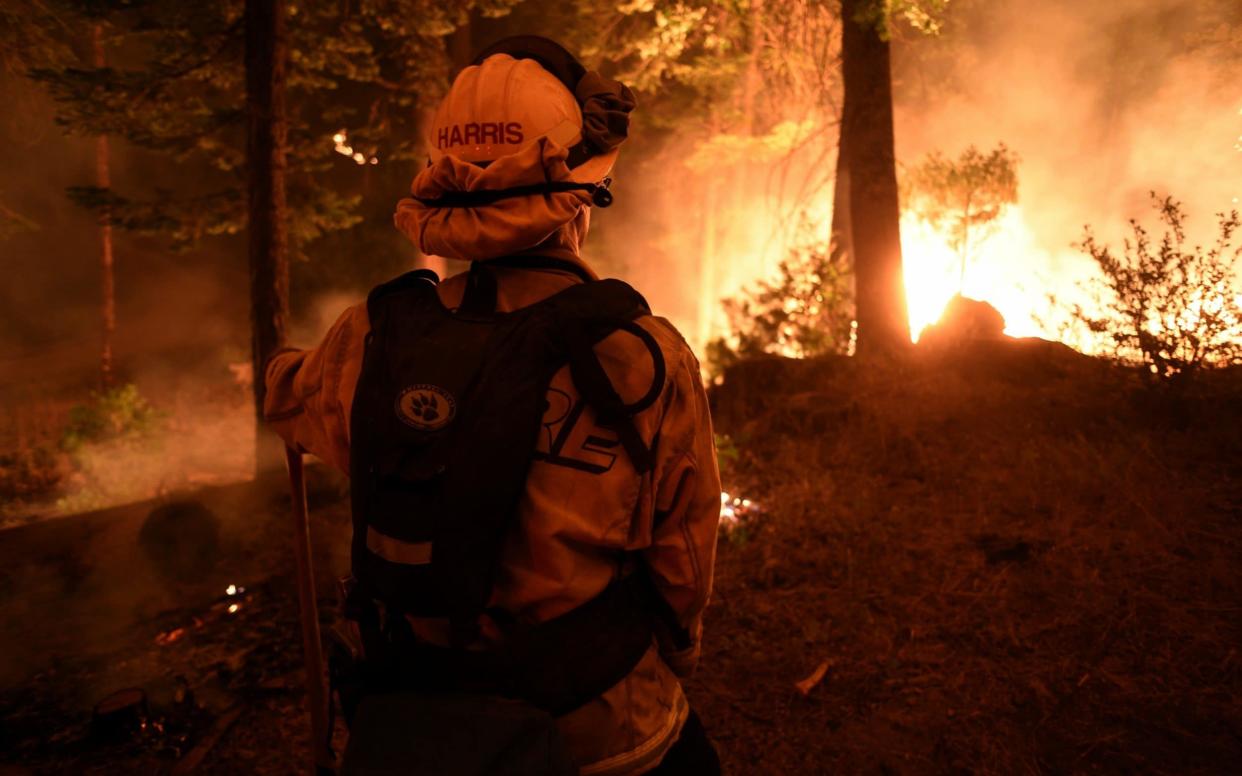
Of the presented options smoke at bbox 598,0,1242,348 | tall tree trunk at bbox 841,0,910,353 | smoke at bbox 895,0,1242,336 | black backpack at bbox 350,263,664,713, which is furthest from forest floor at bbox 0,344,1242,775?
smoke at bbox 598,0,1242,348

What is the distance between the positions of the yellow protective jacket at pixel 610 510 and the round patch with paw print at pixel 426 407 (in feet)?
0.69

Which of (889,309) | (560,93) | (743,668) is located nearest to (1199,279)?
(889,309)

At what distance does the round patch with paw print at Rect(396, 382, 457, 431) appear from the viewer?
1.59 metres

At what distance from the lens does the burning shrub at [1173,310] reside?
5.46 meters

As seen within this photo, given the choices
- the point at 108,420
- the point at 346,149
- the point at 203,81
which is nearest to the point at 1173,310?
the point at 346,149

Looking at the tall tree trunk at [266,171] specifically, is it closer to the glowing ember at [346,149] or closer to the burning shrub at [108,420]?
the glowing ember at [346,149]

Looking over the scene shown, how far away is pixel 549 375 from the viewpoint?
160 cm

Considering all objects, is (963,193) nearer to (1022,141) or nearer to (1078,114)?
(1022,141)

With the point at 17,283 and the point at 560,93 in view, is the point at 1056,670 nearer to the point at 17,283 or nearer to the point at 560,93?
the point at 560,93

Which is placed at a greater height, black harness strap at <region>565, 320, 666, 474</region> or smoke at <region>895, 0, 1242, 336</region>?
smoke at <region>895, 0, 1242, 336</region>

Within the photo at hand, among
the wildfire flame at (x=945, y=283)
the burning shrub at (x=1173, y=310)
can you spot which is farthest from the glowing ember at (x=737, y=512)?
the wildfire flame at (x=945, y=283)

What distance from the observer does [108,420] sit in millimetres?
13273

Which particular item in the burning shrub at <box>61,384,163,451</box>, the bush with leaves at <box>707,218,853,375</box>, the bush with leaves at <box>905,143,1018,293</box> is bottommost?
the burning shrub at <box>61,384,163,451</box>

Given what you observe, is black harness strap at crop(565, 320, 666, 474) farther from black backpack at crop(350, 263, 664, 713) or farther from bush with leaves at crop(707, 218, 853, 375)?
bush with leaves at crop(707, 218, 853, 375)
